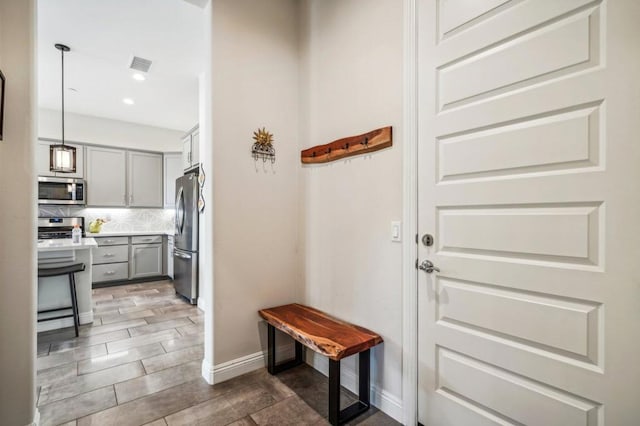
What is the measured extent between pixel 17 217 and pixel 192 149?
2.92 meters

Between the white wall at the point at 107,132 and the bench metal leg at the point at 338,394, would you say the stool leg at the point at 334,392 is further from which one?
the white wall at the point at 107,132

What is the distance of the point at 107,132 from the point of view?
5840 millimetres

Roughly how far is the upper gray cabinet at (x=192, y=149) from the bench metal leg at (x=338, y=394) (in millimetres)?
3470

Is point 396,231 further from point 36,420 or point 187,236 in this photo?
point 187,236

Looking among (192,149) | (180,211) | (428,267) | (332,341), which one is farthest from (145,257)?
(428,267)

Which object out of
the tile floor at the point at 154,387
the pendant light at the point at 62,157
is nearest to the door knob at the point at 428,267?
the tile floor at the point at 154,387

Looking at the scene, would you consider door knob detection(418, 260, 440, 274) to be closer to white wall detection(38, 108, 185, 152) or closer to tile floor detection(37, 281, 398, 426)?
tile floor detection(37, 281, 398, 426)

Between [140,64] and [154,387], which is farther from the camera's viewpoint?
[140,64]

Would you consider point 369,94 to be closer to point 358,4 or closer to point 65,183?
point 358,4

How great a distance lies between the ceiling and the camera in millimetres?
2771

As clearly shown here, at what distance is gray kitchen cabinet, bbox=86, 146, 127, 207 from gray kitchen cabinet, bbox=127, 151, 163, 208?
0.38ft

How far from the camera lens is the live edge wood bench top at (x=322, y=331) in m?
1.79

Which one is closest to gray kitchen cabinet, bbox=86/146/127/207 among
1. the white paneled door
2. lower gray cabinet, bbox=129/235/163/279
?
lower gray cabinet, bbox=129/235/163/279

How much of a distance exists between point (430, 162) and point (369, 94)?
706 mm
